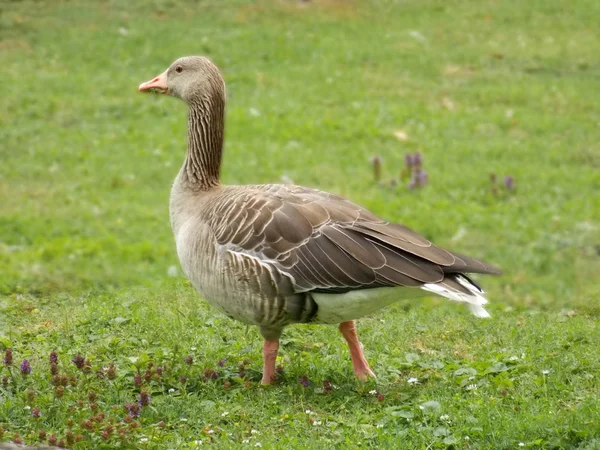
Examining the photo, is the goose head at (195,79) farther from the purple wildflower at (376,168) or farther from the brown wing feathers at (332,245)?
the purple wildflower at (376,168)

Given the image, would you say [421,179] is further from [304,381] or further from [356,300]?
[356,300]

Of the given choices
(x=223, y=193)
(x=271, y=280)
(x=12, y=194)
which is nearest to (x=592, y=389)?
(x=271, y=280)

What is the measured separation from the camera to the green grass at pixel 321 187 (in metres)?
6.05

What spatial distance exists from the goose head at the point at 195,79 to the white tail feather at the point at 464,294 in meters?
2.62

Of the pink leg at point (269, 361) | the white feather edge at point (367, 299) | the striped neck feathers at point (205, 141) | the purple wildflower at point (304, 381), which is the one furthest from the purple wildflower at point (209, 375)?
the striped neck feathers at point (205, 141)

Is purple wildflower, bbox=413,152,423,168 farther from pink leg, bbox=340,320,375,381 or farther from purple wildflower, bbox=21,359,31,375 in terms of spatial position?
purple wildflower, bbox=21,359,31,375

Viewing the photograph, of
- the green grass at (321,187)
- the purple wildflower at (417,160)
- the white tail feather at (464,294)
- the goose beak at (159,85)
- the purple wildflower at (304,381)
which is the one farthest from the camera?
the purple wildflower at (417,160)

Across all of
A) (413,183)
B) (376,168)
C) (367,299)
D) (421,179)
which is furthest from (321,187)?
(367,299)

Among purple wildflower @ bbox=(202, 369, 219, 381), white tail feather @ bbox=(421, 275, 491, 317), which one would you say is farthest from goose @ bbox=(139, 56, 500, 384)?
purple wildflower @ bbox=(202, 369, 219, 381)

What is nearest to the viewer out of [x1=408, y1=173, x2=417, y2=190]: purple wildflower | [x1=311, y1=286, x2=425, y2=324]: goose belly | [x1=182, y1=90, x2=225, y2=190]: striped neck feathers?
[x1=311, y1=286, x2=425, y2=324]: goose belly

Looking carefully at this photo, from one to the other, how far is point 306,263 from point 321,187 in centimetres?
779

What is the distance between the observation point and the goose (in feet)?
19.9

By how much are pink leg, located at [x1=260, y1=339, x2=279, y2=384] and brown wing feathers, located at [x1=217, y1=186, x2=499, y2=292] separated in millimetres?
592

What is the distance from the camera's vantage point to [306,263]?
6.23 m
